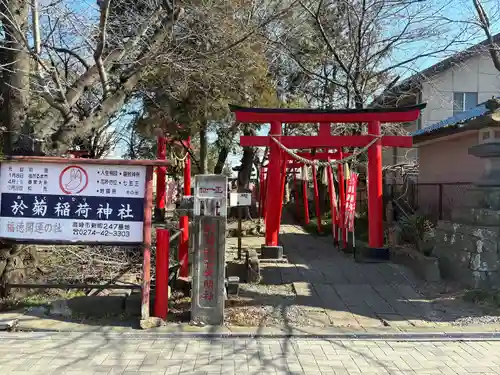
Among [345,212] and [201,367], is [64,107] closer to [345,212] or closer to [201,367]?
[201,367]

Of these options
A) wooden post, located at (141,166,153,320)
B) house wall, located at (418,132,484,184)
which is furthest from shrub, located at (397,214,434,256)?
wooden post, located at (141,166,153,320)

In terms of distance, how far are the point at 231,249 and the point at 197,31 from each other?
5696 millimetres

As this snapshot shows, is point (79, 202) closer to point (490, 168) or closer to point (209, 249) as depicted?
point (209, 249)

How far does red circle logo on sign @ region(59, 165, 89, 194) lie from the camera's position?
6.50 m

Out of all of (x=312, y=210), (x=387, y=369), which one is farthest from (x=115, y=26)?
(x=312, y=210)

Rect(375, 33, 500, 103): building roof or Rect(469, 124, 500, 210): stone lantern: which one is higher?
Rect(375, 33, 500, 103): building roof

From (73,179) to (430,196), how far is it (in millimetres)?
10363

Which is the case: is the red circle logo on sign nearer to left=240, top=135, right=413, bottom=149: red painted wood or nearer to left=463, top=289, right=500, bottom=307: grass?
left=240, top=135, right=413, bottom=149: red painted wood

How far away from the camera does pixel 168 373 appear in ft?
15.8

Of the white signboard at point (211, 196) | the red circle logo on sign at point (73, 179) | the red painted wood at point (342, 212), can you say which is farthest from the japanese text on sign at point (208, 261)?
the red painted wood at point (342, 212)

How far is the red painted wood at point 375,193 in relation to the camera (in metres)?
10.4

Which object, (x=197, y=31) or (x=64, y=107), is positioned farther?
(x=197, y=31)

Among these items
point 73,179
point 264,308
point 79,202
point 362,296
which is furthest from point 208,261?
point 362,296

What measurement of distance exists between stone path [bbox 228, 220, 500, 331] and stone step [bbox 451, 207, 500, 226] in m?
1.35
